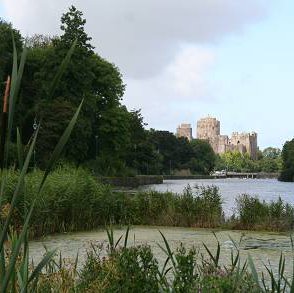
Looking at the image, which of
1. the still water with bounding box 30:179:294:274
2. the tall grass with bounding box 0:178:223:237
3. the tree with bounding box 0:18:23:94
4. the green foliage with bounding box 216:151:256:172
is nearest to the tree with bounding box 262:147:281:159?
the green foliage with bounding box 216:151:256:172

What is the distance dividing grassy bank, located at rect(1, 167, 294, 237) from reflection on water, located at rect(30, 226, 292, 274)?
0.50 m

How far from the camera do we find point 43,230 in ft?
42.9

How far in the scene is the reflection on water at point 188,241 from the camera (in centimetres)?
1053

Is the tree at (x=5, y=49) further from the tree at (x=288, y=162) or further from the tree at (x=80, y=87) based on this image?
the tree at (x=288, y=162)

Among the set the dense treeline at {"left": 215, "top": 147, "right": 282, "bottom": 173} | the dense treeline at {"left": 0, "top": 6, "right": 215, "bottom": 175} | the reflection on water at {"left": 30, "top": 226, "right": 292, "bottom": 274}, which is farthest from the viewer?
the dense treeline at {"left": 215, "top": 147, "right": 282, "bottom": 173}

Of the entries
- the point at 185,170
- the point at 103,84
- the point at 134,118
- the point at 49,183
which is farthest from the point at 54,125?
the point at 185,170

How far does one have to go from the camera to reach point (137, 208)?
1639cm

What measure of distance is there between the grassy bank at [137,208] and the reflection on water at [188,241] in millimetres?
497

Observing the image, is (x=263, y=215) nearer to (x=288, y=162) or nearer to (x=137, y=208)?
(x=137, y=208)

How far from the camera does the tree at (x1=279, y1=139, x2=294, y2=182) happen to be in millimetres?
94312

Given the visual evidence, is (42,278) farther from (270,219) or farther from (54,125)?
(54,125)

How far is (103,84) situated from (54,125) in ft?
42.5

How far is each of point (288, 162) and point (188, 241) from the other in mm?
87789

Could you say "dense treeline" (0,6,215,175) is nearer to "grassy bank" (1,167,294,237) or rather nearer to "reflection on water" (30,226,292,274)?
"grassy bank" (1,167,294,237)
